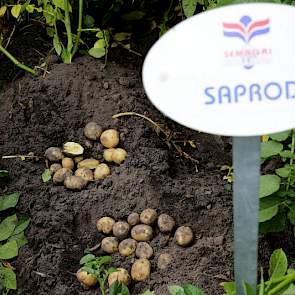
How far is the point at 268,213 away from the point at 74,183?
0.55 m

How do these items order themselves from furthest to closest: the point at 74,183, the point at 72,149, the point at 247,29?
the point at 72,149
the point at 74,183
the point at 247,29

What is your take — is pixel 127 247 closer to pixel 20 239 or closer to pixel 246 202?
pixel 20 239

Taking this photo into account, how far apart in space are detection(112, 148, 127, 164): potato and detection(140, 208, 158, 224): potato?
0.20 metres

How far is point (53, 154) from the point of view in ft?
6.13

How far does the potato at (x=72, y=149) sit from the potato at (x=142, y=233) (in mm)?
316

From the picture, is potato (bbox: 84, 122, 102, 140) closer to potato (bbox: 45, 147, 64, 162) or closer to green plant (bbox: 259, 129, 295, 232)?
potato (bbox: 45, 147, 64, 162)

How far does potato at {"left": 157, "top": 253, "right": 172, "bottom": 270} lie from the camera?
1.60m

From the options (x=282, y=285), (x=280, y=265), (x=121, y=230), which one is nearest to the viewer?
(x=282, y=285)

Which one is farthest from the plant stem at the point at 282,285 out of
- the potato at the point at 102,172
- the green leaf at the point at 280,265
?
the potato at the point at 102,172

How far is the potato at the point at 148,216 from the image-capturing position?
167 cm

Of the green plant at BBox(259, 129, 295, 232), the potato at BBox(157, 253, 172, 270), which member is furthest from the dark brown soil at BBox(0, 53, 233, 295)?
the green plant at BBox(259, 129, 295, 232)

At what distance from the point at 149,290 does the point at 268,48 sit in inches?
28.6

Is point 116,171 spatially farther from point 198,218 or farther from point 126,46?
point 126,46

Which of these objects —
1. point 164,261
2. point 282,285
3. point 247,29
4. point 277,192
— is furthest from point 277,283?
point 247,29
